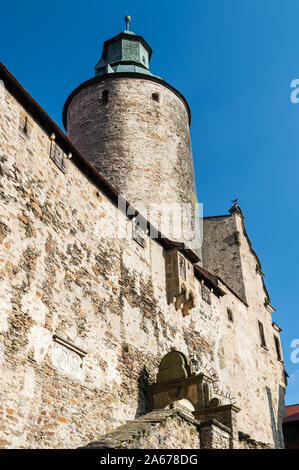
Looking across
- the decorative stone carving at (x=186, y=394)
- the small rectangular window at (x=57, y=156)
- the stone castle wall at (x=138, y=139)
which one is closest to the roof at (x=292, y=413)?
the stone castle wall at (x=138, y=139)

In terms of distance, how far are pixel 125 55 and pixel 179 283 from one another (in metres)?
11.5

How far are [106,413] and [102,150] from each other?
9609mm

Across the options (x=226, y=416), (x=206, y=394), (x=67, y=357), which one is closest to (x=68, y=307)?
(x=67, y=357)

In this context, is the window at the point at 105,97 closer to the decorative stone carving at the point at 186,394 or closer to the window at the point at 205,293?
the window at the point at 205,293

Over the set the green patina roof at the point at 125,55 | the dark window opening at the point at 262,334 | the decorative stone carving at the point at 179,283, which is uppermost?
the green patina roof at the point at 125,55

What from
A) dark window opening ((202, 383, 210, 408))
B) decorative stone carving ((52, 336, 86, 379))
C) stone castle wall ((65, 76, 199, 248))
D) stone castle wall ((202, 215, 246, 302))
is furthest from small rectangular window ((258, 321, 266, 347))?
decorative stone carving ((52, 336, 86, 379))

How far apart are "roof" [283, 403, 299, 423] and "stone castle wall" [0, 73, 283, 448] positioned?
680 centimetres

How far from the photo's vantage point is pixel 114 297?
1236 cm

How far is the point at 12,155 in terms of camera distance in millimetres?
10453

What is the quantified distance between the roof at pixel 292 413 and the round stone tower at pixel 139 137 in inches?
A: 274

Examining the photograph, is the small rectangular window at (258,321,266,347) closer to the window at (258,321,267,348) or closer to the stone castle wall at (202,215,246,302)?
the window at (258,321,267,348)

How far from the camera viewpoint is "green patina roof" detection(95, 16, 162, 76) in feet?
69.8

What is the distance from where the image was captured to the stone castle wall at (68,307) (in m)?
9.23
